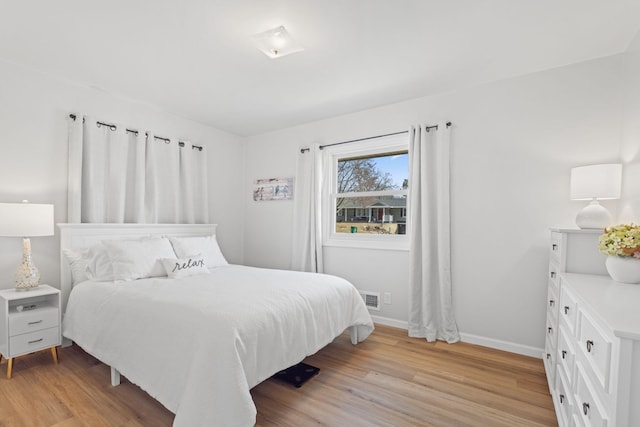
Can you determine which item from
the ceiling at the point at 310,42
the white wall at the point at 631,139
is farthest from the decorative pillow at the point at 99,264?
the white wall at the point at 631,139

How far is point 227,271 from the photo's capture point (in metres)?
2.93

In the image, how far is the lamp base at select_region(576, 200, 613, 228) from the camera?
1966mm

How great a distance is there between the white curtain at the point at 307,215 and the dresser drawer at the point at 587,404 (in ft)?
8.56

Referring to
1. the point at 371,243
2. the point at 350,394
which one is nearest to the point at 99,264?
the point at 350,394

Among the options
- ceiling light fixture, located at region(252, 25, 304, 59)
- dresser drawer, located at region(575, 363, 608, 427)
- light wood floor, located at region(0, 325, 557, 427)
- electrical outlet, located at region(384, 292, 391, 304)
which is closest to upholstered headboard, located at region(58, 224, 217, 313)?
light wood floor, located at region(0, 325, 557, 427)

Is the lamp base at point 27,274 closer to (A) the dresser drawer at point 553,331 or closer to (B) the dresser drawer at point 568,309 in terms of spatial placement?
(B) the dresser drawer at point 568,309

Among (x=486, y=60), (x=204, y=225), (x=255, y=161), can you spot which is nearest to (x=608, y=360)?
(x=486, y=60)

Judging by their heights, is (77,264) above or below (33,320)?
above

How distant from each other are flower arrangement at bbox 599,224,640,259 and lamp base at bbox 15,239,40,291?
391cm

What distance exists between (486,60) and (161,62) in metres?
2.61

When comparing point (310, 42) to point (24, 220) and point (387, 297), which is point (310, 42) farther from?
point (387, 297)

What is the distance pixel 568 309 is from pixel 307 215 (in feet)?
8.79

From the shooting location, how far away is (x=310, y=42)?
2139 mm

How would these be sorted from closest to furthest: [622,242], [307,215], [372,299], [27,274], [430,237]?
[622,242] < [27,274] < [430,237] < [372,299] < [307,215]
